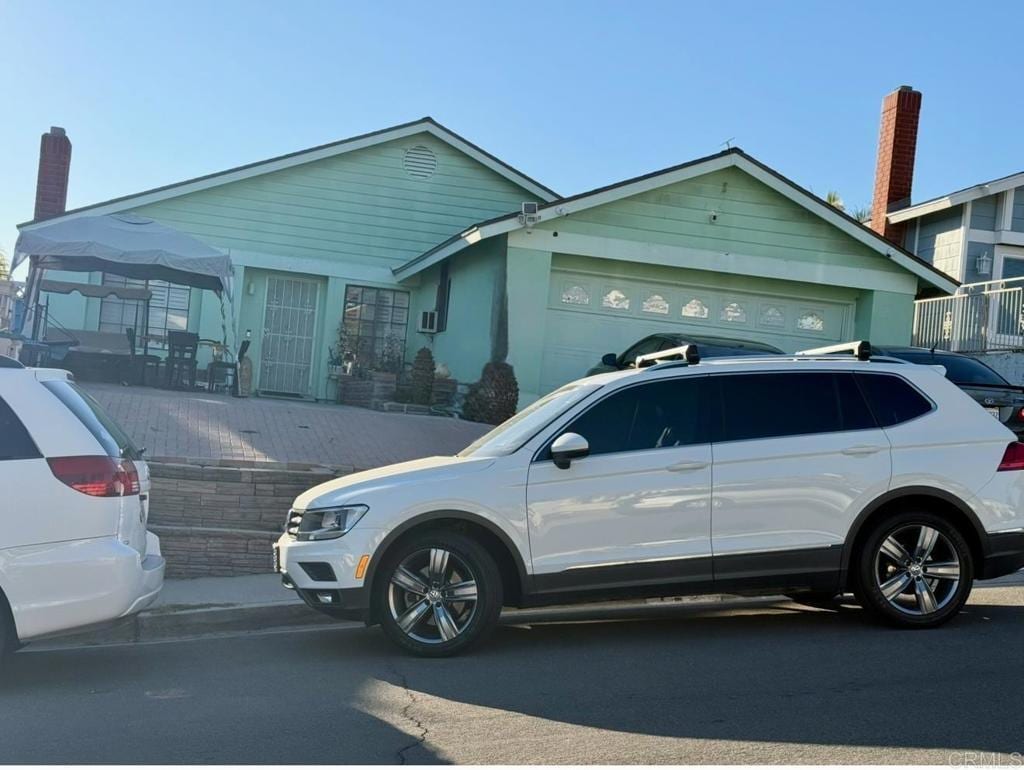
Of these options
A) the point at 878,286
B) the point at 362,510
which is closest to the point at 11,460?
the point at 362,510

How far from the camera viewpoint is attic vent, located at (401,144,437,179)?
72.1 ft

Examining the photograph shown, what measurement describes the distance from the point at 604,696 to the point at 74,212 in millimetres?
16743

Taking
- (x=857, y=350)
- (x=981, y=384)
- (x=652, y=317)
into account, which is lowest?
(x=857, y=350)

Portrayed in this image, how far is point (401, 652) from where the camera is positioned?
23.0 feet

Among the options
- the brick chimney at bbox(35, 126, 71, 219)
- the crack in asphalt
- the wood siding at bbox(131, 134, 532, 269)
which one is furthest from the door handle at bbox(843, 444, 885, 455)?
the brick chimney at bbox(35, 126, 71, 219)

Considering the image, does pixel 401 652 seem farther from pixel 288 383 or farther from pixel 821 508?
pixel 288 383

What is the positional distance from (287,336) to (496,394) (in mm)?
7009

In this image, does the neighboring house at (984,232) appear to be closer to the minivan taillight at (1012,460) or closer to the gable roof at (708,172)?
the gable roof at (708,172)

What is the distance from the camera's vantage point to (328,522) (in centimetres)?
696

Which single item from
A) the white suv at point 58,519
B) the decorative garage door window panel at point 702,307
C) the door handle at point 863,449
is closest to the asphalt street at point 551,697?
the white suv at point 58,519

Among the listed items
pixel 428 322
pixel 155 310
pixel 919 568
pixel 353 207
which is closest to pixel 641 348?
pixel 428 322

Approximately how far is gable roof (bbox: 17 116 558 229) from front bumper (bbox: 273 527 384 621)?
14.1m

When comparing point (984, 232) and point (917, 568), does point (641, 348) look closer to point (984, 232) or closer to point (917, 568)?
point (917, 568)

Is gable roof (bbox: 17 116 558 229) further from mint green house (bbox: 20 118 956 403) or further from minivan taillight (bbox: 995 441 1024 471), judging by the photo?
minivan taillight (bbox: 995 441 1024 471)
